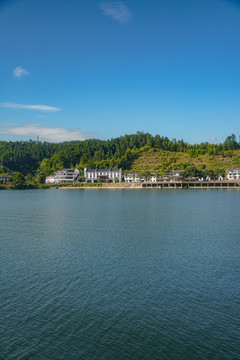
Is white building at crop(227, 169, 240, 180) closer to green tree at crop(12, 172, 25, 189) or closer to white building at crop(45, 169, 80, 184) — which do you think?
white building at crop(45, 169, 80, 184)

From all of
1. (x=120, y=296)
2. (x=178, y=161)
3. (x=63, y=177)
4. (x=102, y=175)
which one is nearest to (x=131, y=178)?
(x=102, y=175)

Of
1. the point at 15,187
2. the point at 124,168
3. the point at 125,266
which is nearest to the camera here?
the point at 125,266

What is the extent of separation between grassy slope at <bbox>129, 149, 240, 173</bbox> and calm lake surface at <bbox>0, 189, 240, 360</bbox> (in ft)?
387

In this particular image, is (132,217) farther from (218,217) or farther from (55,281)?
(55,281)

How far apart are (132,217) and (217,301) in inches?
1095

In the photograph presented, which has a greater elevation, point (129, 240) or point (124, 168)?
point (124, 168)

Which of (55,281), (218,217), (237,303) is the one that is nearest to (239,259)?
(237,303)

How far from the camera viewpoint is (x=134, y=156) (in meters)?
166

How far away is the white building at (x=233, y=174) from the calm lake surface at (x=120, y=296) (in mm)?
102532

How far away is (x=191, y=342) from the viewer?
36.8ft

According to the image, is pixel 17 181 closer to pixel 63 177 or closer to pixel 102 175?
pixel 63 177

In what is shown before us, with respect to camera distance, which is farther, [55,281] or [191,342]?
[55,281]

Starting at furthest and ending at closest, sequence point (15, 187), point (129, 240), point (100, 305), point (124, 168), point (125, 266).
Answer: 1. point (124, 168)
2. point (15, 187)
3. point (129, 240)
4. point (125, 266)
5. point (100, 305)

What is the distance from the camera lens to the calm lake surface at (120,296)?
11023 mm
